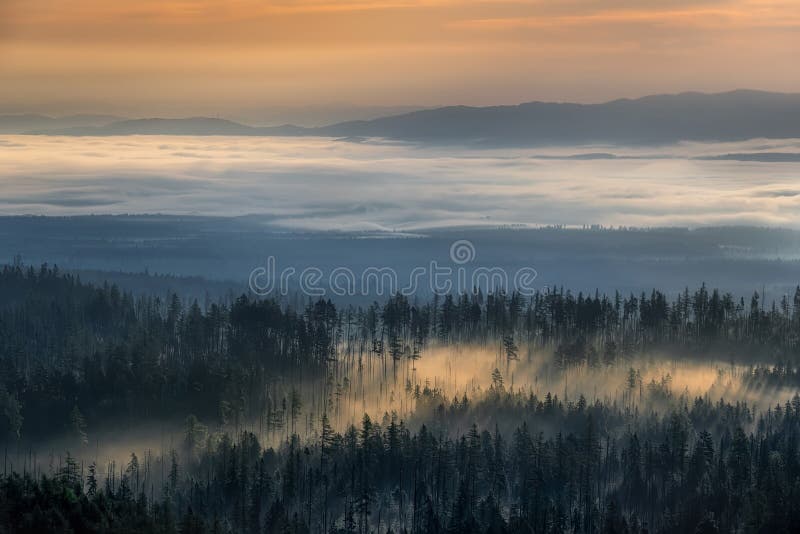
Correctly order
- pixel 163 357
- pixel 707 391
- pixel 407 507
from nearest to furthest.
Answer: pixel 407 507, pixel 707 391, pixel 163 357

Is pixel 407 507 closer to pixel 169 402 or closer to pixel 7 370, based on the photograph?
pixel 169 402

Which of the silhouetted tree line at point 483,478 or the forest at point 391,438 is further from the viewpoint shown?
the forest at point 391,438

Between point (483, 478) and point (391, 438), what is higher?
point (391, 438)

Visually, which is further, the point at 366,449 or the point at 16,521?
the point at 366,449

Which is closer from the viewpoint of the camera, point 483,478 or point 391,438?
point 483,478

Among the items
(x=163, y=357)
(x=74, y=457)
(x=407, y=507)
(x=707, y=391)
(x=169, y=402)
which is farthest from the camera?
(x=163, y=357)

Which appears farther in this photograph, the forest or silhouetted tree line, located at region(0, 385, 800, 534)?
the forest

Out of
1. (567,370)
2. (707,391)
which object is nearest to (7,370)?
(567,370)

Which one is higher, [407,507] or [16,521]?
[16,521]
